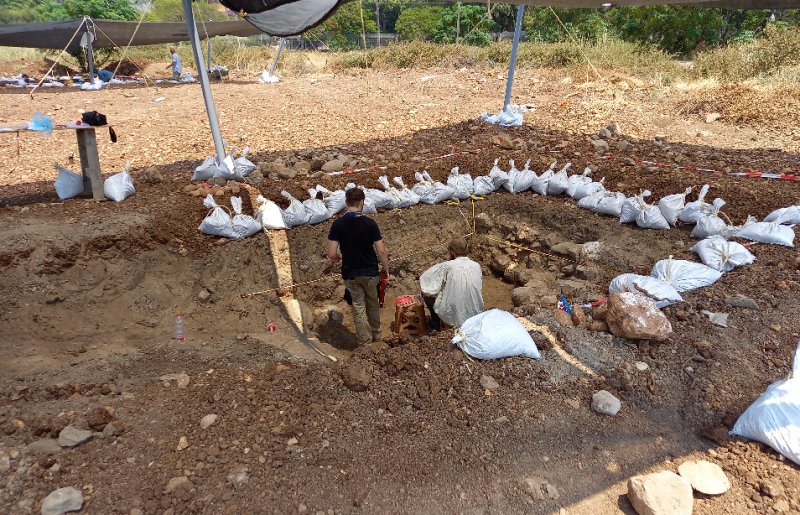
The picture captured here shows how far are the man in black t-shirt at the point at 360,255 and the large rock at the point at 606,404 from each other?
205 centimetres

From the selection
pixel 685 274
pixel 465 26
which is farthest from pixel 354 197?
pixel 465 26

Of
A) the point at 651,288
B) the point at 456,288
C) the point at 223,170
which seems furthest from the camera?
the point at 223,170

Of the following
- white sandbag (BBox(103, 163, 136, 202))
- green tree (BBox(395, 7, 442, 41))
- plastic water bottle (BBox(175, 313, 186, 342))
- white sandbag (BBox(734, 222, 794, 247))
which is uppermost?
green tree (BBox(395, 7, 442, 41))

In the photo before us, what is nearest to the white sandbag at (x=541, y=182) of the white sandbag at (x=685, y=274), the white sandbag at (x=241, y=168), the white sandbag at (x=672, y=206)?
the white sandbag at (x=672, y=206)

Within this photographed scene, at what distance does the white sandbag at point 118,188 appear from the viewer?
221 inches

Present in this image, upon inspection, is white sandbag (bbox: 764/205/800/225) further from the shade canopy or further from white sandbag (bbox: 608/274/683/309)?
the shade canopy

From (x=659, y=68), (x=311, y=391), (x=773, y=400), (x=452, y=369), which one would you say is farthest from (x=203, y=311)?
(x=659, y=68)

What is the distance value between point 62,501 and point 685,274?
4390 millimetres

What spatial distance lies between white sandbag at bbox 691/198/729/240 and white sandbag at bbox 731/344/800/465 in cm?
264

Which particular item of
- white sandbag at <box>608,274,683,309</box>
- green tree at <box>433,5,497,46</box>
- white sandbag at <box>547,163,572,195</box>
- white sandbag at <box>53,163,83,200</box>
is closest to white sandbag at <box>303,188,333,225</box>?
white sandbag at <box>53,163,83,200</box>

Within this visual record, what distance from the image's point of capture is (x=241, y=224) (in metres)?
Result: 5.31

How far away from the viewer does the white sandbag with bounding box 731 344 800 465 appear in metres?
2.44

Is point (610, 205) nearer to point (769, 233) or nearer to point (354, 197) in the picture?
point (769, 233)

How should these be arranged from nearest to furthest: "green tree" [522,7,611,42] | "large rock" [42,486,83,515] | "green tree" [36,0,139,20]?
"large rock" [42,486,83,515], "green tree" [522,7,611,42], "green tree" [36,0,139,20]
